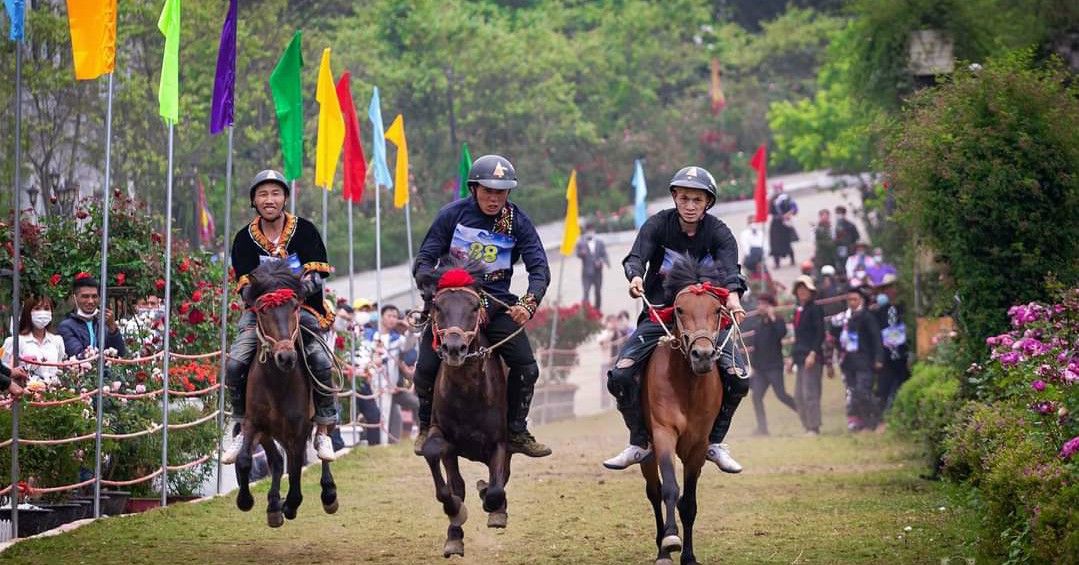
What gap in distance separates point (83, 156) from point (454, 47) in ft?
90.5

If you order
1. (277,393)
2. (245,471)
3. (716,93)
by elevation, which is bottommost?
(245,471)

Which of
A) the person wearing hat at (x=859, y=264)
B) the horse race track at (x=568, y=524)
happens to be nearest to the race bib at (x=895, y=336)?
the horse race track at (x=568, y=524)

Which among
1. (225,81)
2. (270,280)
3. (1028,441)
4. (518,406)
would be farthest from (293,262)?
(1028,441)

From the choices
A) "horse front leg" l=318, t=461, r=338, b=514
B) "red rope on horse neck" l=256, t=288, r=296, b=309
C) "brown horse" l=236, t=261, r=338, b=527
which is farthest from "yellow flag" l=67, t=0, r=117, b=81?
"horse front leg" l=318, t=461, r=338, b=514

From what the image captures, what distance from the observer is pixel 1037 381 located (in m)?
12.2

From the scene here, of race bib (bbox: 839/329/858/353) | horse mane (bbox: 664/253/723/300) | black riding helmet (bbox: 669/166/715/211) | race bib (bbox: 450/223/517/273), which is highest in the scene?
black riding helmet (bbox: 669/166/715/211)

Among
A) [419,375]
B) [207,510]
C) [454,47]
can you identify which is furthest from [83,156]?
[454,47]

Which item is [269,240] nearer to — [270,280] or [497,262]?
[270,280]

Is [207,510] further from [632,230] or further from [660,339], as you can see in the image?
[632,230]

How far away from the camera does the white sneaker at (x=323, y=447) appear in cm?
1411

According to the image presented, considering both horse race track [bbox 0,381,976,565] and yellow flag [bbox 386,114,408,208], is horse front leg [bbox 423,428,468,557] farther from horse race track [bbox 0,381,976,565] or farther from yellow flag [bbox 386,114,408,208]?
yellow flag [bbox 386,114,408,208]

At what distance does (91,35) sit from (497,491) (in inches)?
233

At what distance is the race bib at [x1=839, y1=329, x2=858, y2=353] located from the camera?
27719 millimetres

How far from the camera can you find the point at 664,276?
43.9ft
